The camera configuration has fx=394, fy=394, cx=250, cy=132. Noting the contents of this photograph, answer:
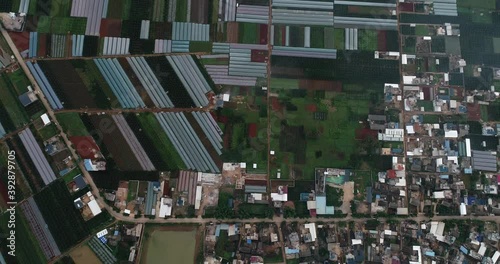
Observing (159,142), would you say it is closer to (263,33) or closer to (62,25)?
(263,33)

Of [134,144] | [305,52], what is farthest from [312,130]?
[134,144]

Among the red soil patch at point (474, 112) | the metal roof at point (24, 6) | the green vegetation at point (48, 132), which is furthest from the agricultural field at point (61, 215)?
the red soil patch at point (474, 112)

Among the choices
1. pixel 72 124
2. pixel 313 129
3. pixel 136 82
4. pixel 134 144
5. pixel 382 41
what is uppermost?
pixel 382 41

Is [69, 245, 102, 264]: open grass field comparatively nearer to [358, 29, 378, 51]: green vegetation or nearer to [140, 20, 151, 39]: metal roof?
[140, 20, 151, 39]: metal roof

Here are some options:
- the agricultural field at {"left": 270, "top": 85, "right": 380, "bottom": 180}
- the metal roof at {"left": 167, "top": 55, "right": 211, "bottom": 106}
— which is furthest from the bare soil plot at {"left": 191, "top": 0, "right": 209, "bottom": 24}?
the agricultural field at {"left": 270, "top": 85, "right": 380, "bottom": 180}

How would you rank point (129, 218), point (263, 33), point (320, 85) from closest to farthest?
1. point (129, 218)
2. point (320, 85)
3. point (263, 33)

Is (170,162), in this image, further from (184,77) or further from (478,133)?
(478,133)

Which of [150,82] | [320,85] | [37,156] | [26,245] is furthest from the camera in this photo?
[320,85]
